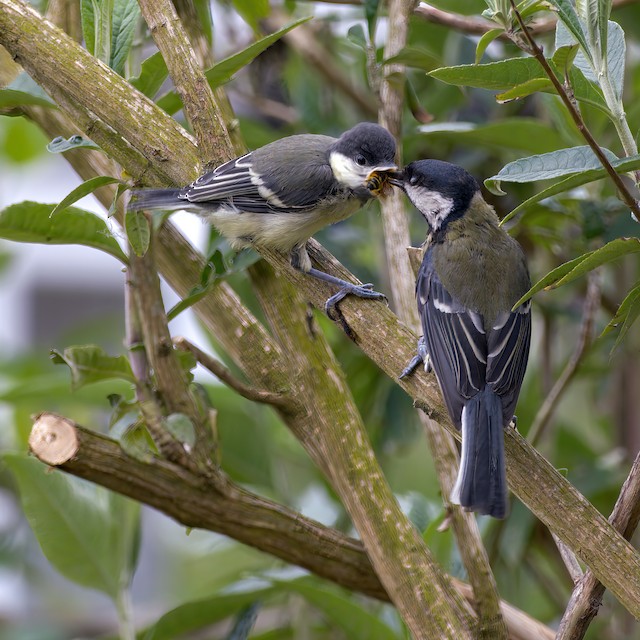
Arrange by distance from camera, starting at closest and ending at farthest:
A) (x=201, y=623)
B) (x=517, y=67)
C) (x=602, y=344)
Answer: (x=517, y=67)
(x=201, y=623)
(x=602, y=344)

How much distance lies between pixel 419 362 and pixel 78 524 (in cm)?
75

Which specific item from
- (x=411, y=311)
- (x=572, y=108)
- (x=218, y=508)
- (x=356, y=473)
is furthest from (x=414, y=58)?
(x=218, y=508)

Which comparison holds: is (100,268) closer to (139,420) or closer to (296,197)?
(296,197)

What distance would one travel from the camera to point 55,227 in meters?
1.48

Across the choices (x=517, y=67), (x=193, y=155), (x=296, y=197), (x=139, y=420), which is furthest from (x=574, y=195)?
(x=139, y=420)

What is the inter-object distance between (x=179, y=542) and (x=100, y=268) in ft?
8.92

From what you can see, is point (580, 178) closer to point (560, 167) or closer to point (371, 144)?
point (560, 167)

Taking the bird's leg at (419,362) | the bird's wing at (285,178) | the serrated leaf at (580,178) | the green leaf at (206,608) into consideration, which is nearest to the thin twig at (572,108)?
the serrated leaf at (580,178)

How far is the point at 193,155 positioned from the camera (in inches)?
54.8

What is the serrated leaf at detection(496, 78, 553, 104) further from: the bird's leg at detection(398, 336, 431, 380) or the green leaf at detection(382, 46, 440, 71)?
the green leaf at detection(382, 46, 440, 71)

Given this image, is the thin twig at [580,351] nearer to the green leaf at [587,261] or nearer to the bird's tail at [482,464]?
the bird's tail at [482,464]

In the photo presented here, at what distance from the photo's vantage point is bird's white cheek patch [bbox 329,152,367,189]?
6.19ft

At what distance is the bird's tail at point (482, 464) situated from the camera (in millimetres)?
1256

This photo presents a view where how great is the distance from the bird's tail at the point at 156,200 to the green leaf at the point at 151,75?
186 mm
